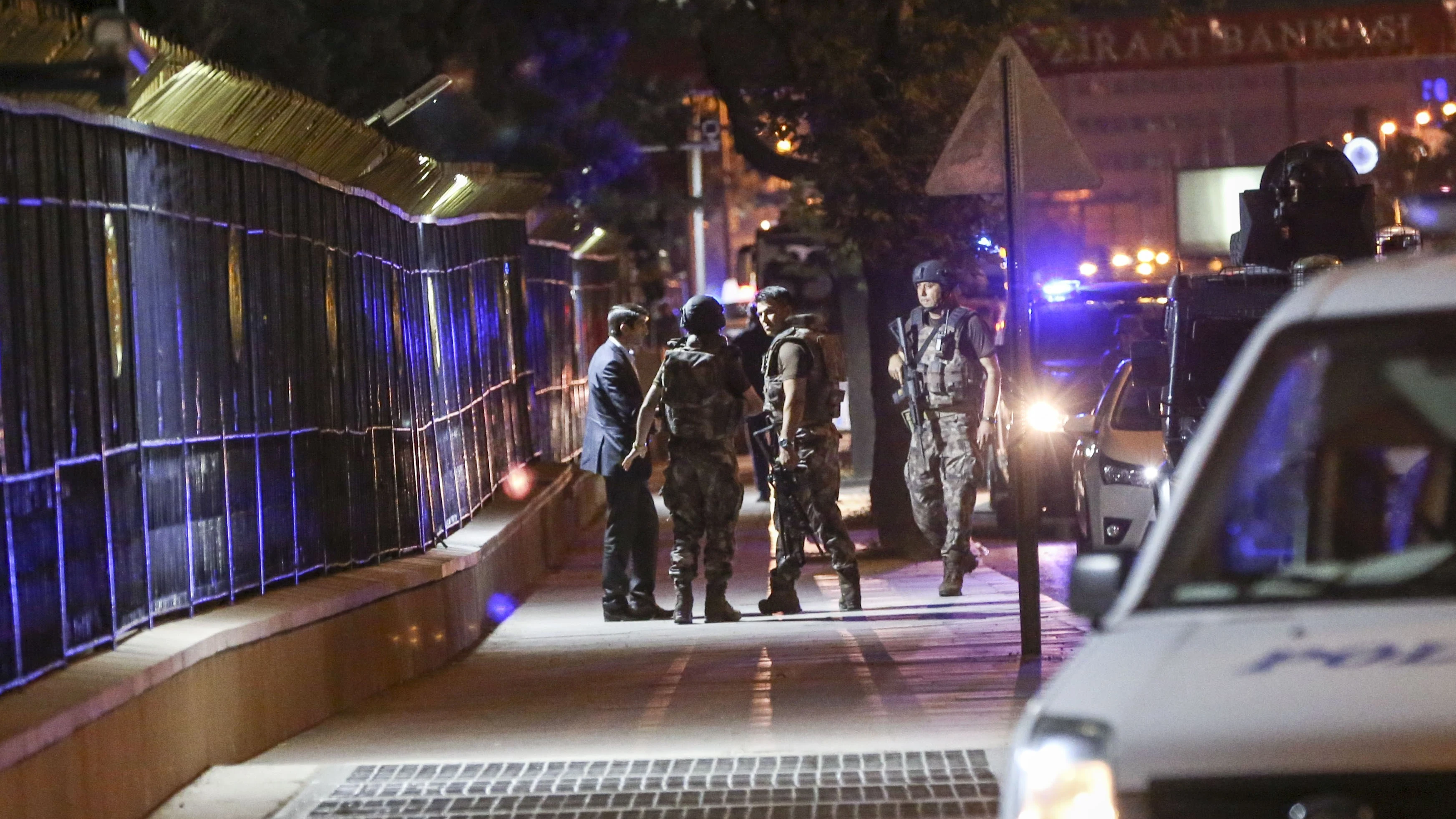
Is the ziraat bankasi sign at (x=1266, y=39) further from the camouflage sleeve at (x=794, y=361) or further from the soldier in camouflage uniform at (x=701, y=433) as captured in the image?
the soldier in camouflage uniform at (x=701, y=433)

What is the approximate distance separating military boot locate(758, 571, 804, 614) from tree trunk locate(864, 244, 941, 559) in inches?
157

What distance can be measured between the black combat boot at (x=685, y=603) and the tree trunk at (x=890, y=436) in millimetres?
4457

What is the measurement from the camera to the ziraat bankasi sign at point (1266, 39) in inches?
1103

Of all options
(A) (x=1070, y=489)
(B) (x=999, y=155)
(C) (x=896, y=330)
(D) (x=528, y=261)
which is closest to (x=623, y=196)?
(D) (x=528, y=261)

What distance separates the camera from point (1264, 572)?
455cm

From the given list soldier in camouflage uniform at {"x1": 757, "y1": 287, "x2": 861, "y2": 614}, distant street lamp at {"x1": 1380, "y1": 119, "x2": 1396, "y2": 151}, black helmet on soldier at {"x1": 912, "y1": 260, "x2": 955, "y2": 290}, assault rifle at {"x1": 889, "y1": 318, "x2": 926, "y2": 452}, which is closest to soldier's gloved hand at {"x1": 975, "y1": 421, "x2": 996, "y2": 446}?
assault rifle at {"x1": 889, "y1": 318, "x2": 926, "y2": 452}

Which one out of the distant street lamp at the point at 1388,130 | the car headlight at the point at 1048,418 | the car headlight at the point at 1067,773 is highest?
the distant street lamp at the point at 1388,130

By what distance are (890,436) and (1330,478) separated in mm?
13250

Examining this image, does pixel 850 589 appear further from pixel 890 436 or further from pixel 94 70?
pixel 94 70

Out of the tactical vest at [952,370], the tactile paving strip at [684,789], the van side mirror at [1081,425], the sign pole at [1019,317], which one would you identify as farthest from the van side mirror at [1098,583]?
the van side mirror at [1081,425]

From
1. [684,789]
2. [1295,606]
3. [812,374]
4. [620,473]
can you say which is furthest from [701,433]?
[1295,606]

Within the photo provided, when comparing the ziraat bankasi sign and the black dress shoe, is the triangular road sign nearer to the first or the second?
the black dress shoe

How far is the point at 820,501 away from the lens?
1359 centimetres

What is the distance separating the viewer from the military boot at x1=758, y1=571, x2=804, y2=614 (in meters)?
14.0
